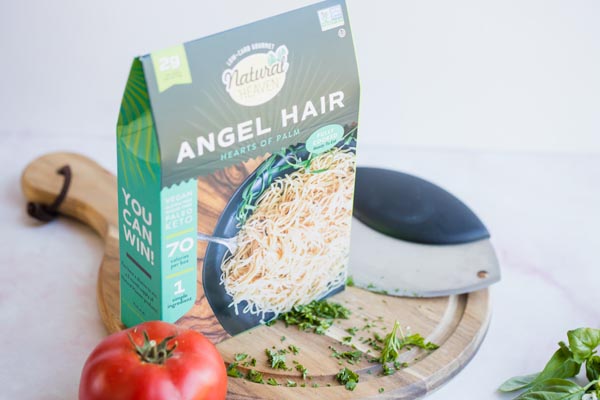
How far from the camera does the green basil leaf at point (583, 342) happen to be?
1.54m

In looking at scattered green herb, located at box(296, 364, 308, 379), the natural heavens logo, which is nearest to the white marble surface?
scattered green herb, located at box(296, 364, 308, 379)

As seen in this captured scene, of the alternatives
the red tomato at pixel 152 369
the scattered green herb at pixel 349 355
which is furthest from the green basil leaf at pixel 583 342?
the red tomato at pixel 152 369

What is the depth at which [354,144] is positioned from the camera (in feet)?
5.28

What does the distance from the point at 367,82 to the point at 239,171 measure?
0.91 meters

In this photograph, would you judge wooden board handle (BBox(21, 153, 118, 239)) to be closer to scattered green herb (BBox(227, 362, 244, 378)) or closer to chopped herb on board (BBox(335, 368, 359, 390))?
scattered green herb (BBox(227, 362, 244, 378))

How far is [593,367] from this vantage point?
1556 millimetres

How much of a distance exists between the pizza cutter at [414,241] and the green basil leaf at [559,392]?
287 millimetres

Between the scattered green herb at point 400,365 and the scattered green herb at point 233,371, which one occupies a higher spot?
the scattered green herb at point 233,371

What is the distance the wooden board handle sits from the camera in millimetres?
1911

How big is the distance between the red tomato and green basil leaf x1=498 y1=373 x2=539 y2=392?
499 millimetres

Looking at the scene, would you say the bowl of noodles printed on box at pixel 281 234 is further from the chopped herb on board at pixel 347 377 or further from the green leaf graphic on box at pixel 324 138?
the chopped herb on board at pixel 347 377

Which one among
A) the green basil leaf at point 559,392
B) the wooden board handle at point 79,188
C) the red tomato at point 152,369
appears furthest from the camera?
the wooden board handle at point 79,188

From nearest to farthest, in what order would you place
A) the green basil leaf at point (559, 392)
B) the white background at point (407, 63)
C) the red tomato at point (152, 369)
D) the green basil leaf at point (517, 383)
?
the red tomato at point (152, 369) < the green basil leaf at point (559, 392) < the green basil leaf at point (517, 383) < the white background at point (407, 63)

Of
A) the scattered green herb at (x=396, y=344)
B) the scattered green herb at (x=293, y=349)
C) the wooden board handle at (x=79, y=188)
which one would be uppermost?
the wooden board handle at (x=79, y=188)
